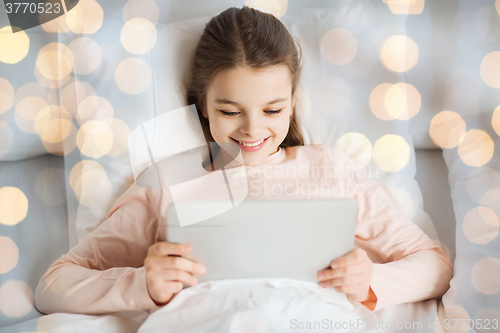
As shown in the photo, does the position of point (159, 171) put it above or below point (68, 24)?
below

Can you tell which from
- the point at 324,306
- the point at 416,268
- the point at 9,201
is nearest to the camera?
the point at 324,306

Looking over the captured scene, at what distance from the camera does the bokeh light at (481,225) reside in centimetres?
61

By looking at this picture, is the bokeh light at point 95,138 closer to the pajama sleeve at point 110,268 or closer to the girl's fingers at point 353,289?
the pajama sleeve at point 110,268

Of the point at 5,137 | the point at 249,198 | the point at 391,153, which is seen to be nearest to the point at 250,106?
the point at 249,198

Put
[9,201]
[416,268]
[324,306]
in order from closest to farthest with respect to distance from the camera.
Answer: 1. [324,306]
2. [416,268]
3. [9,201]

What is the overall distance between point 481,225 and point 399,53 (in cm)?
43

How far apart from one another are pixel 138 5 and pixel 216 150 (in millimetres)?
400

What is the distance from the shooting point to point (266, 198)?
2.21ft

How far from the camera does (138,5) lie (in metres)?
0.82

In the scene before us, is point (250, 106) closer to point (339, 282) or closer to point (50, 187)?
point (339, 282)

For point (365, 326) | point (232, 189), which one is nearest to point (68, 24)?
point (232, 189)

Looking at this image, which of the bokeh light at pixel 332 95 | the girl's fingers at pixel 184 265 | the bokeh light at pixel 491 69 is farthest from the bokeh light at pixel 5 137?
the bokeh light at pixel 491 69

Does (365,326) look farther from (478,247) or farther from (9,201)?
(9,201)

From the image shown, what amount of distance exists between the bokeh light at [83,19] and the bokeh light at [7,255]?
47 centimetres
